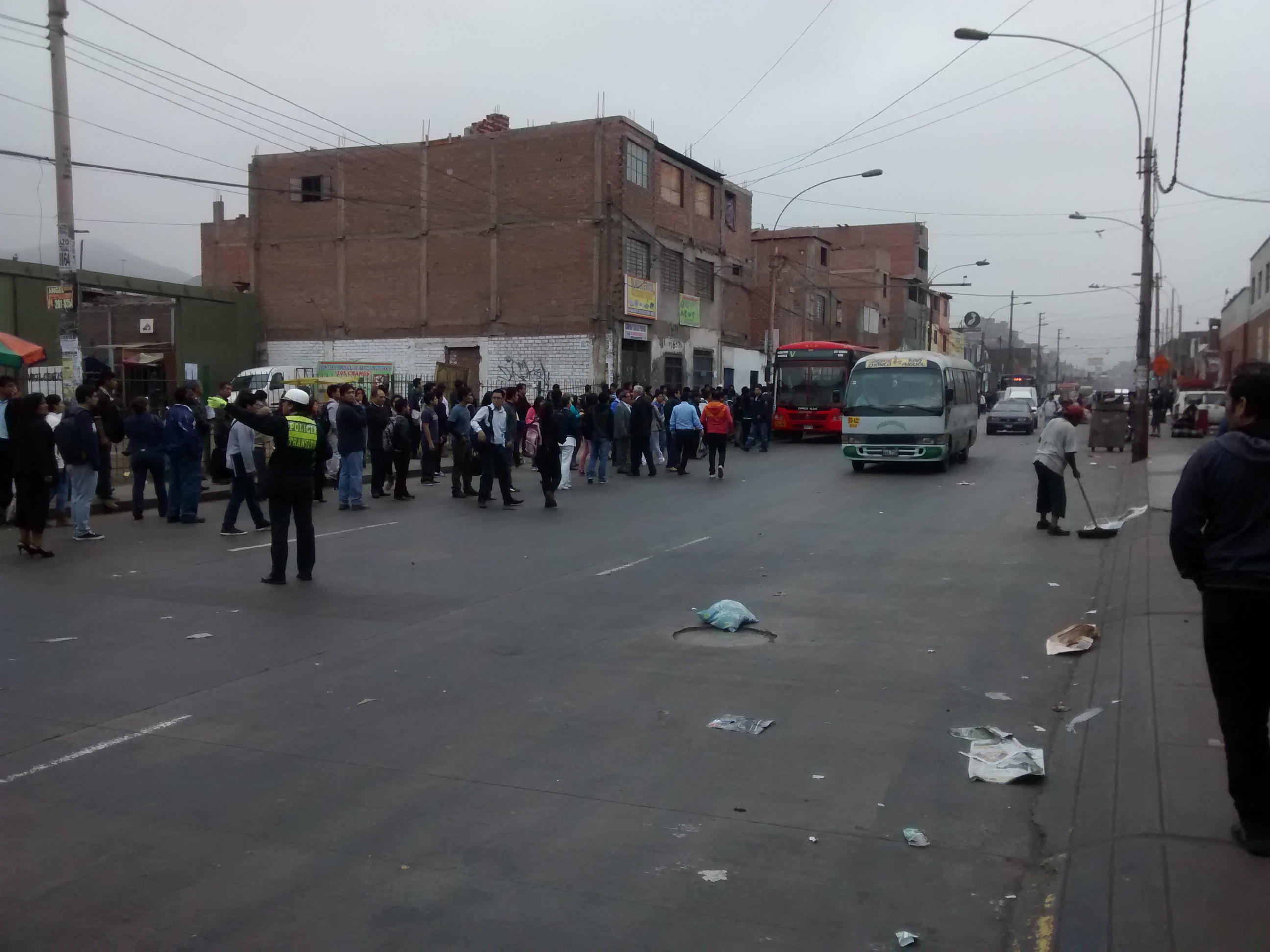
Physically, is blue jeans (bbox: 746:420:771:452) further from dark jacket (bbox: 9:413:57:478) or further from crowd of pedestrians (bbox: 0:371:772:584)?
dark jacket (bbox: 9:413:57:478)

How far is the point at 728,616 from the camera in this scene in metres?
8.74

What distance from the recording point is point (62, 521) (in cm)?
1472

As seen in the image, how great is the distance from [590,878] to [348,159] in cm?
3840

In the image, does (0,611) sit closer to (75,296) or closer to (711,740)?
(711,740)

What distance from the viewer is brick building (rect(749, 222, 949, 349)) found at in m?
55.3

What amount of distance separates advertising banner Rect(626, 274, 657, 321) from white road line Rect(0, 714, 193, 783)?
31087mm

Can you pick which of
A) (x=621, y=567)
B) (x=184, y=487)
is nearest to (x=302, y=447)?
(x=621, y=567)

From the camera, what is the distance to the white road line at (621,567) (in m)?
11.2

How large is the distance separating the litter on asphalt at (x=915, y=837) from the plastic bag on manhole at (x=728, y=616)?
3.88m

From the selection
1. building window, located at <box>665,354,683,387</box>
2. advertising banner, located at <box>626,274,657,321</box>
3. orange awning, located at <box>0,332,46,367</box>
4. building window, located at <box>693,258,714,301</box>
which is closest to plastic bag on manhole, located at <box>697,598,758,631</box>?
orange awning, located at <box>0,332,46,367</box>

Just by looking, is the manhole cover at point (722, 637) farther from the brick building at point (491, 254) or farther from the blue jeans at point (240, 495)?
the brick building at point (491, 254)

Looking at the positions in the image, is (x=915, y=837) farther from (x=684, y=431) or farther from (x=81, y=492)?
(x=684, y=431)

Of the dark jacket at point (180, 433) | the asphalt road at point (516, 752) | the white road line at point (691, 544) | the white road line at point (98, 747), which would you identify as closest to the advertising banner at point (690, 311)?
the dark jacket at point (180, 433)

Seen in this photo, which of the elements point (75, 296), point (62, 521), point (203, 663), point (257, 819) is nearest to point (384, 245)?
point (75, 296)
